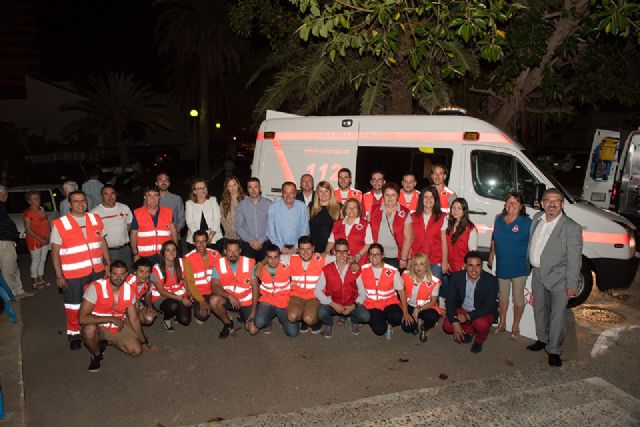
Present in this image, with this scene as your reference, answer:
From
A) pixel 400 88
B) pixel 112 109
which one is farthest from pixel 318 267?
pixel 112 109

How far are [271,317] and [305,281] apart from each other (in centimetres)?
61

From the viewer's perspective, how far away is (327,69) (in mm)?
11555

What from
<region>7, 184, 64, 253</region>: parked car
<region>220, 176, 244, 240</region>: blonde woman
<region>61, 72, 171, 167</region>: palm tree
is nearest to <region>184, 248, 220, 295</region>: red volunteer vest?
<region>220, 176, 244, 240</region>: blonde woman

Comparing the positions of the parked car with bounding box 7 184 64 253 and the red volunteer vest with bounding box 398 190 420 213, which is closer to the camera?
the red volunteer vest with bounding box 398 190 420 213

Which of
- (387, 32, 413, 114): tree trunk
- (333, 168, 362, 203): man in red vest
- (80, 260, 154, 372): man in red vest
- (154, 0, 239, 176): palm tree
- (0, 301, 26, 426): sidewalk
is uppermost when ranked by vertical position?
(154, 0, 239, 176): palm tree

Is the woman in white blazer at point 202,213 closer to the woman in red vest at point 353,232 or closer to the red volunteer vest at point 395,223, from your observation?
the woman in red vest at point 353,232

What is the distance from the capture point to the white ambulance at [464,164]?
6.96 m

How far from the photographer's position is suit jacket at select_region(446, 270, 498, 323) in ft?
19.1

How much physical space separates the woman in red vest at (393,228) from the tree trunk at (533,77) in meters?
6.38

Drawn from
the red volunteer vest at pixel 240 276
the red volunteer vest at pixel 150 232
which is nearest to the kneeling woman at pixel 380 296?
the red volunteer vest at pixel 240 276

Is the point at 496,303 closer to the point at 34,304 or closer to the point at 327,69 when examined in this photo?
the point at 34,304

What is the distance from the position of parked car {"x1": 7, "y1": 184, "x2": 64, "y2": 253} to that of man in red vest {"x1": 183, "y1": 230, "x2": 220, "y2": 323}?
4602mm

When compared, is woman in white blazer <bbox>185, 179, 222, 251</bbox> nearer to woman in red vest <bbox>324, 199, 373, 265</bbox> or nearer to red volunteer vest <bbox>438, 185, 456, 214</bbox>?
woman in red vest <bbox>324, 199, 373, 265</bbox>

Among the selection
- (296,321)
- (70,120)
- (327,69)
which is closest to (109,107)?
(70,120)
